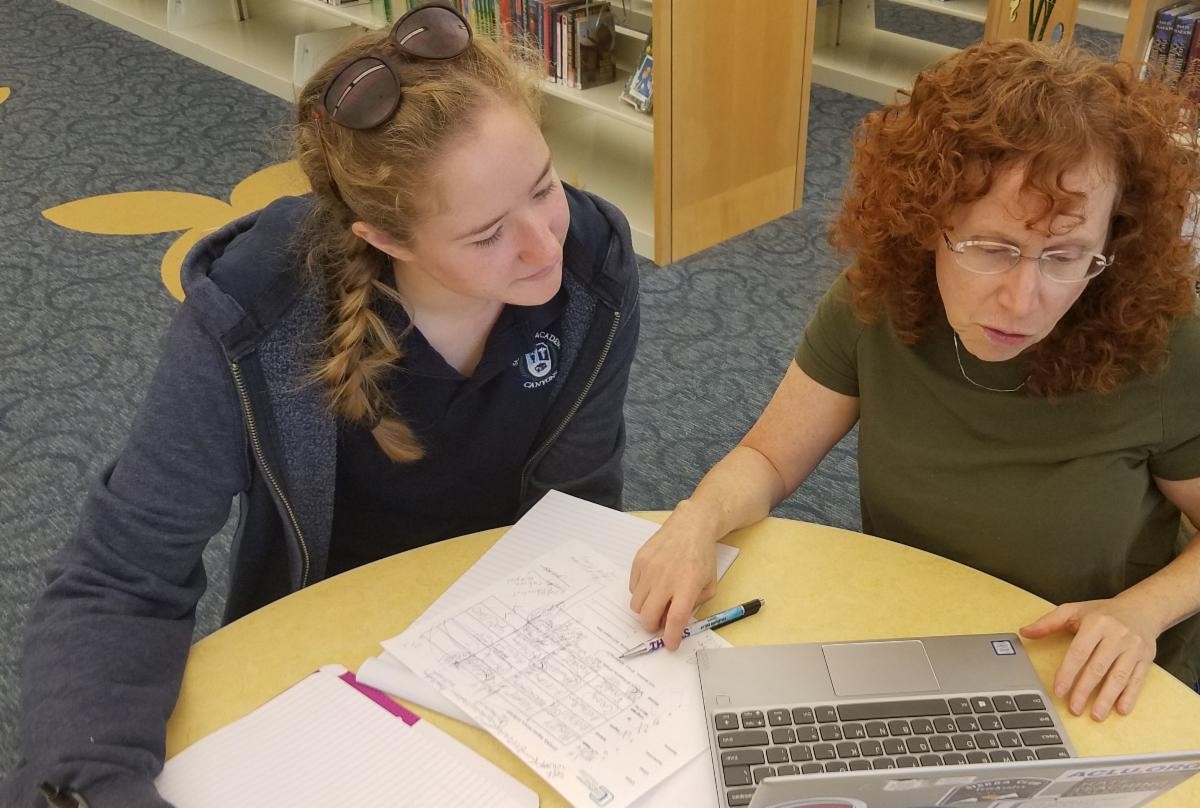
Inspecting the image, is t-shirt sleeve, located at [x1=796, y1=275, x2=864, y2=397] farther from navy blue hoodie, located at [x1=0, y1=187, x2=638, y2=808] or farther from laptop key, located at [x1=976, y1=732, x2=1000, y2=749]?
laptop key, located at [x1=976, y1=732, x2=1000, y2=749]

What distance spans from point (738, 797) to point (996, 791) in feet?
0.75

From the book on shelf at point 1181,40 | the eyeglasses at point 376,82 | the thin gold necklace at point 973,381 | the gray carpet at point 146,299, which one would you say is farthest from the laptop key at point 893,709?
the book on shelf at point 1181,40

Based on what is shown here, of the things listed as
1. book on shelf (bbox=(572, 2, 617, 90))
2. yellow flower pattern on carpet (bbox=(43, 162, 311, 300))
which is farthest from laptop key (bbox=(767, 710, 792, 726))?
yellow flower pattern on carpet (bbox=(43, 162, 311, 300))

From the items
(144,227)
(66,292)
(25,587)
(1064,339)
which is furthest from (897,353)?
(144,227)

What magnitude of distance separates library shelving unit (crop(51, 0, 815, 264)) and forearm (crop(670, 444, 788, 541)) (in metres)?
1.75

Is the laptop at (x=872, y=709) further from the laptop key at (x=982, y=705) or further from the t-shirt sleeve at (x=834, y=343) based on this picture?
the t-shirt sleeve at (x=834, y=343)

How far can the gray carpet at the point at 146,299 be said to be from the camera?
227 cm

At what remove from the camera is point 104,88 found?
4.34 metres

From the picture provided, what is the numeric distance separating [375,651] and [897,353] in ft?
2.10

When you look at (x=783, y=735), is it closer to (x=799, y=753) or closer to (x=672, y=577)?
(x=799, y=753)

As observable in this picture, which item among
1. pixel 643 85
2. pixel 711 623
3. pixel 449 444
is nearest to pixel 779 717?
pixel 711 623

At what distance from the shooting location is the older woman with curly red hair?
0.96 metres

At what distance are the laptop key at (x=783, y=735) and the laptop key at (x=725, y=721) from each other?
0.10ft

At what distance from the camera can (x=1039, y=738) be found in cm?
89
